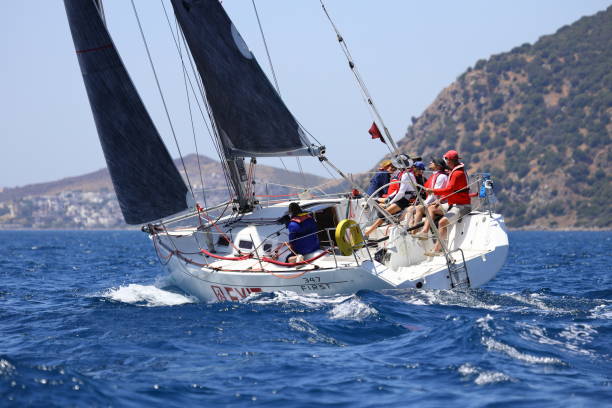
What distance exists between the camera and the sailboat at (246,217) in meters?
11.3

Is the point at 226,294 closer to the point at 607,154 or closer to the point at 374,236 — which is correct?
the point at 374,236

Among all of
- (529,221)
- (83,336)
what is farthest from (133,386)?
(529,221)

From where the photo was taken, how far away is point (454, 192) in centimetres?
1214

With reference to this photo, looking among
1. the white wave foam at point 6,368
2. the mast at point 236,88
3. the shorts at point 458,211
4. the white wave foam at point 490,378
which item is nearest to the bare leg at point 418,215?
the shorts at point 458,211

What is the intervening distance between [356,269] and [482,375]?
4112 millimetres

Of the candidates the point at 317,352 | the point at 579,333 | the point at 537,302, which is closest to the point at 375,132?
the point at 537,302

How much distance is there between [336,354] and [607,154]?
113 metres

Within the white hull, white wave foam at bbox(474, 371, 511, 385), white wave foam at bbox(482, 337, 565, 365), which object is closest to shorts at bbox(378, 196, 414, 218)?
the white hull

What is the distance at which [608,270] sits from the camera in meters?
20.3

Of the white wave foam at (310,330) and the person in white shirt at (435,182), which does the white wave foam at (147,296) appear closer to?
the white wave foam at (310,330)

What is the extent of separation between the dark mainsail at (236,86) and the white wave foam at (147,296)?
2817 millimetres

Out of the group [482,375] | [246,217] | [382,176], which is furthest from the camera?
[246,217]

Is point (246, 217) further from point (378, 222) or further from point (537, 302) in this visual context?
point (537, 302)

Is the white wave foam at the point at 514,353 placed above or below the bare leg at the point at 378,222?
below
